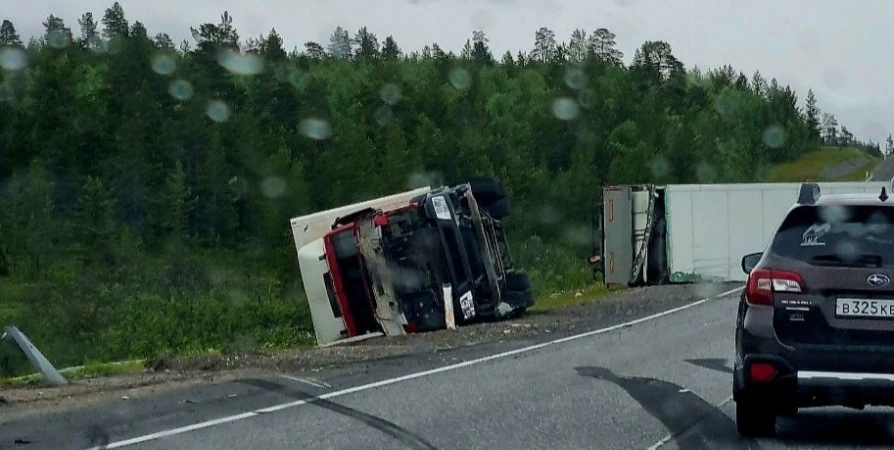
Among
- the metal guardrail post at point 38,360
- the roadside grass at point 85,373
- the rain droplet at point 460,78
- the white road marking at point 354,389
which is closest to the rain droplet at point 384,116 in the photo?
the rain droplet at point 460,78

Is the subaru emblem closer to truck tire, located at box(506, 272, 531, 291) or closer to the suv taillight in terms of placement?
the suv taillight

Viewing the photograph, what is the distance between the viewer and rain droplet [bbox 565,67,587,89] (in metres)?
126

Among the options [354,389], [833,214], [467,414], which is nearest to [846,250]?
[833,214]

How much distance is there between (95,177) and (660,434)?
8674 cm

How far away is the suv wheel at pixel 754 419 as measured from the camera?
8453 millimetres

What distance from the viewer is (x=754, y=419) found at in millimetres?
8531

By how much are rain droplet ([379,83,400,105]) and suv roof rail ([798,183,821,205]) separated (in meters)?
99.8

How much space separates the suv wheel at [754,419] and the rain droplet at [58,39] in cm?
12246

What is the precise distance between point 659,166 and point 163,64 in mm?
38719

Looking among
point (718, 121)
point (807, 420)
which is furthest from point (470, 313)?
point (718, 121)

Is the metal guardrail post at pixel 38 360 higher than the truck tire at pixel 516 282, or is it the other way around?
the metal guardrail post at pixel 38 360

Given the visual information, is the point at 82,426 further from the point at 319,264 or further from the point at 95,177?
the point at 95,177

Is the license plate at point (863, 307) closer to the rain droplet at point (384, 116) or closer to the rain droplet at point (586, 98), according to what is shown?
the rain droplet at point (384, 116)

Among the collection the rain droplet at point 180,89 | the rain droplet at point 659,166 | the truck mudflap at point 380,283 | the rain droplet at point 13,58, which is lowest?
the rain droplet at point 659,166
